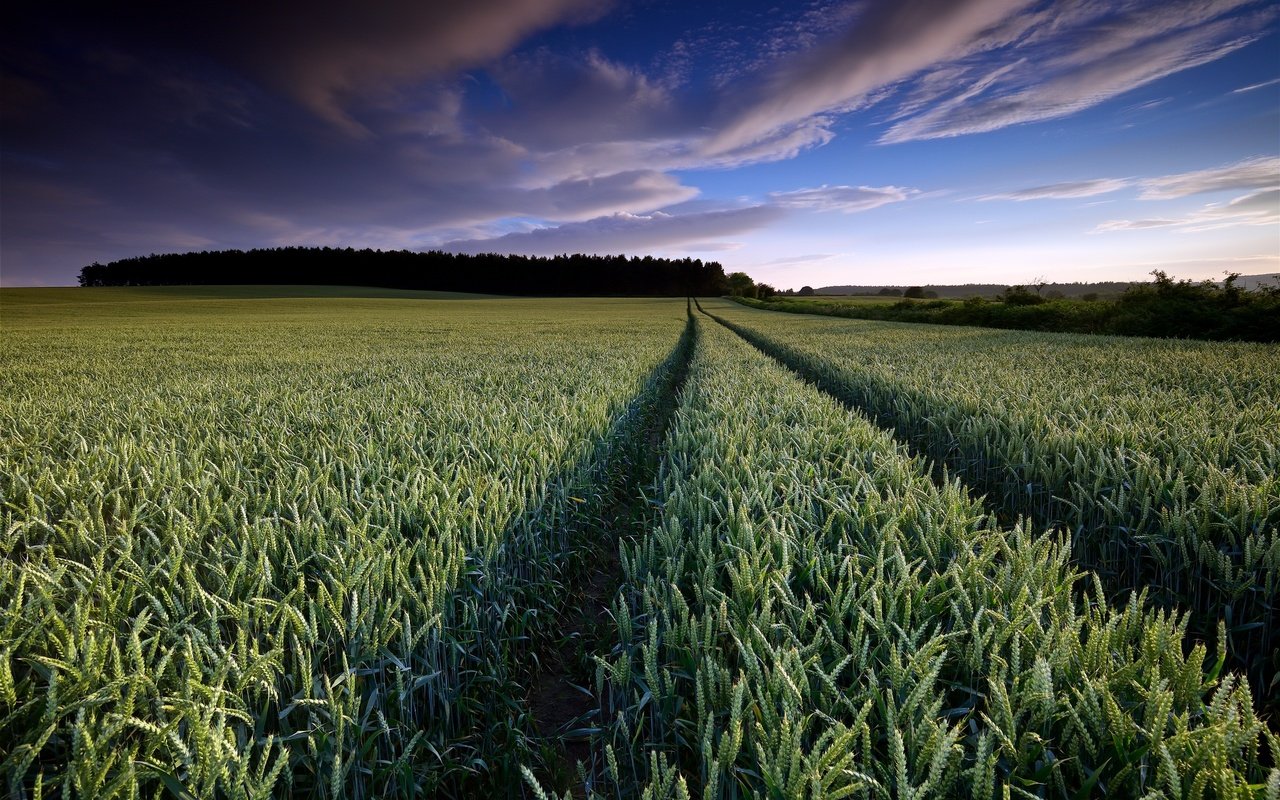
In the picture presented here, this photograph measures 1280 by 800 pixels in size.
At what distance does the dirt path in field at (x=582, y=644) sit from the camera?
2.65 m

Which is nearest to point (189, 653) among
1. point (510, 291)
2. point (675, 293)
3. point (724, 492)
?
point (724, 492)

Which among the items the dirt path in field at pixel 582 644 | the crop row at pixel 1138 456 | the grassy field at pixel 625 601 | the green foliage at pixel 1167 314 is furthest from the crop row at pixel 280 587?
the green foliage at pixel 1167 314

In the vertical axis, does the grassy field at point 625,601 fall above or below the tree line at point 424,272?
below

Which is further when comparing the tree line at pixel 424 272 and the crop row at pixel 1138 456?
the tree line at pixel 424 272

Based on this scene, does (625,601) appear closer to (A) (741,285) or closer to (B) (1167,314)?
(B) (1167,314)

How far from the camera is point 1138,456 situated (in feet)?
13.9

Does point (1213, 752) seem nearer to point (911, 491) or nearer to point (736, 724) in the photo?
point (736, 724)

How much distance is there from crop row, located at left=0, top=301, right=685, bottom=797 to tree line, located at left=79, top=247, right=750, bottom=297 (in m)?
112

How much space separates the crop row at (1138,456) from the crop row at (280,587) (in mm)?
3406

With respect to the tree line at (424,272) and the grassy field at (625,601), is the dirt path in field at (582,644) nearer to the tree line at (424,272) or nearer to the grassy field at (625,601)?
the grassy field at (625,601)

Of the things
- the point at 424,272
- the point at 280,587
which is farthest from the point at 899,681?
the point at 424,272

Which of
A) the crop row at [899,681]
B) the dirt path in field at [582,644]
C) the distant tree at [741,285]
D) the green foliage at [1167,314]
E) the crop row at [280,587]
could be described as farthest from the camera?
the distant tree at [741,285]

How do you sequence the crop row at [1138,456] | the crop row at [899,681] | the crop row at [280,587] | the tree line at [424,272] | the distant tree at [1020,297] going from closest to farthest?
the crop row at [899,681]
the crop row at [280,587]
the crop row at [1138,456]
the distant tree at [1020,297]
the tree line at [424,272]

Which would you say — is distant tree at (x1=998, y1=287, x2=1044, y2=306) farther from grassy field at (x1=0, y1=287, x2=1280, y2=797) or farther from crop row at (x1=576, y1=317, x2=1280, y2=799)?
crop row at (x1=576, y1=317, x2=1280, y2=799)
